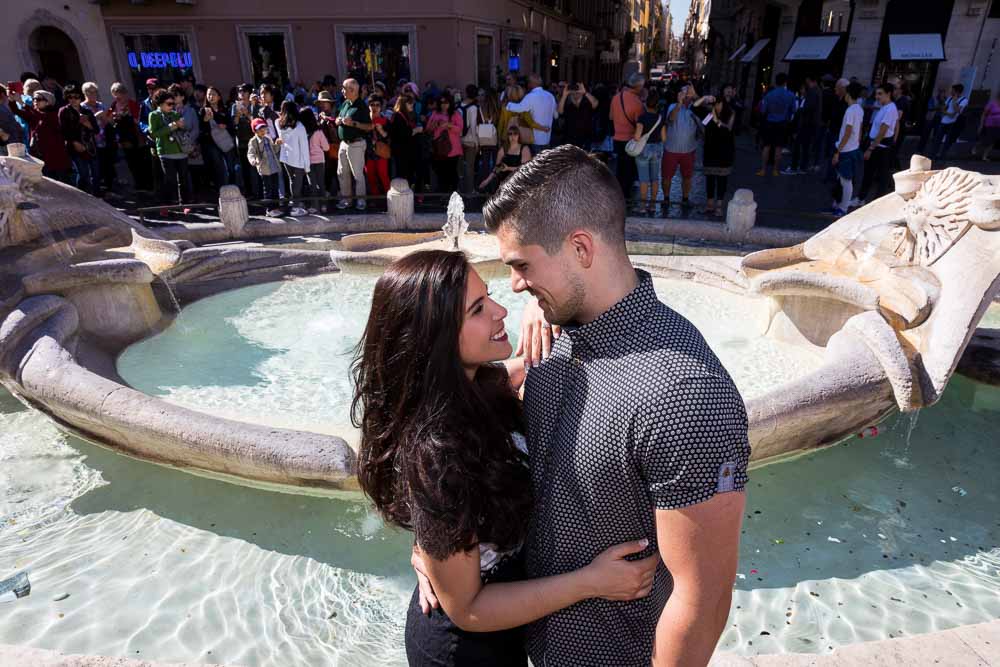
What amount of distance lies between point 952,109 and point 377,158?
12.3m

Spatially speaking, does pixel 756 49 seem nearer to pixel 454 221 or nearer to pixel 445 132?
pixel 445 132

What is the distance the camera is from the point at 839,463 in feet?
12.8

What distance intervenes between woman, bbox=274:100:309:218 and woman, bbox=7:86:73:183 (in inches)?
106

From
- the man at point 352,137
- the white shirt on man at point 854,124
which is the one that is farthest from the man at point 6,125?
the white shirt on man at point 854,124

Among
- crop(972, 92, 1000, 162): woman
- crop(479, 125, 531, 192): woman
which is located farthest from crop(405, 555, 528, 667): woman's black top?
crop(972, 92, 1000, 162): woman

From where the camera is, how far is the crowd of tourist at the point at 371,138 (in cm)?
878

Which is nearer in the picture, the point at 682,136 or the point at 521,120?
the point at 682,136

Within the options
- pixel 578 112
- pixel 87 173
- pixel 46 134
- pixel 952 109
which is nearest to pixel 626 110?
pixel 578 112

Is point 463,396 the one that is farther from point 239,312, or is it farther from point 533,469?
point 239,312

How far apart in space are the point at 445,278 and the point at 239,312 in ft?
16.7

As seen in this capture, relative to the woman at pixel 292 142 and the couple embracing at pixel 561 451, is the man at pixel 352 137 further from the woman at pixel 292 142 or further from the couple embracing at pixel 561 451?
the couple embracing at pixel 561 451

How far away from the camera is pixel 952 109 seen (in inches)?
553

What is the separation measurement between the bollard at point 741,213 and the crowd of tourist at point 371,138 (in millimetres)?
979

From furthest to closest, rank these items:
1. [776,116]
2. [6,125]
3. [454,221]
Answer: [776,116]
[6,125]
[454,221]
